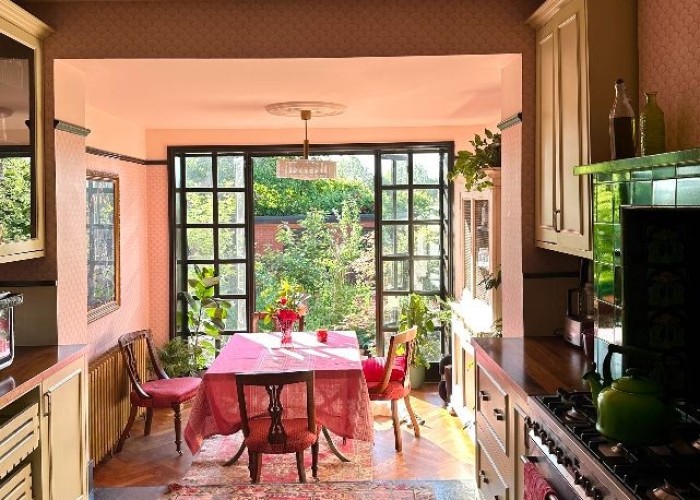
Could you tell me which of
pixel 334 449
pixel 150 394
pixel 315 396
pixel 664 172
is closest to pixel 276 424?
pixel 315 396

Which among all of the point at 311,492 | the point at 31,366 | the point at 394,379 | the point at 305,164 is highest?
the point at 305,164

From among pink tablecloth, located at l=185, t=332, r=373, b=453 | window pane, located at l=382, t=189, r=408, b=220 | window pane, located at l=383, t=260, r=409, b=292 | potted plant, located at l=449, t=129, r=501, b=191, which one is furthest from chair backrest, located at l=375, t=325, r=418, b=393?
window pane, located at l=382, t=189, r=408, b=220

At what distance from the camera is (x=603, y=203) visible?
112 inches

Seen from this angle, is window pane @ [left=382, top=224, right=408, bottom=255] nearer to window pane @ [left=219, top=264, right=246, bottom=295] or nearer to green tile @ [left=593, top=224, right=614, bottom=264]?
window pane @ [left=219, top=264, right=246, bottom=295]

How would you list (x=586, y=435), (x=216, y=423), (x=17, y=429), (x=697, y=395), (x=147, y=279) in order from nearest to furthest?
(x=586, y=435)
(x=697, y=395)
(x=17, y=429)
(x=216, y=423)
(x=147, y=279)

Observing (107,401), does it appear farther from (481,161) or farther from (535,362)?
(535,362)

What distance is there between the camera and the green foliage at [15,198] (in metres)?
3.34

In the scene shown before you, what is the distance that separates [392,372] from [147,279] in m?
2.90

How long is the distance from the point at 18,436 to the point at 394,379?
308 centimetres

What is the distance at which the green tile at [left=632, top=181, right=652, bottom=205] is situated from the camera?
247cm

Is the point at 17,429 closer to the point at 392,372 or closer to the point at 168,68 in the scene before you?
the point at 168,68

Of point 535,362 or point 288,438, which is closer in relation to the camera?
point 535,362

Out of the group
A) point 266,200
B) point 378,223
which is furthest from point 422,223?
point 266,200

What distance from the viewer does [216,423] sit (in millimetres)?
4512
